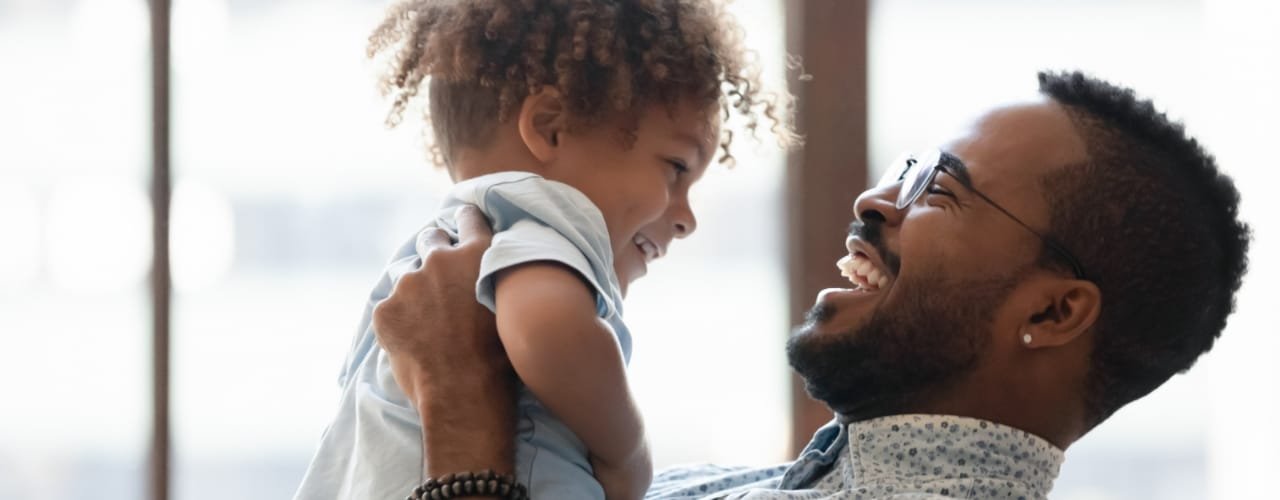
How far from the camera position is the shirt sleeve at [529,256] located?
136 centimetres

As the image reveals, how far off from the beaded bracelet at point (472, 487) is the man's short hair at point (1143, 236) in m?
0.72

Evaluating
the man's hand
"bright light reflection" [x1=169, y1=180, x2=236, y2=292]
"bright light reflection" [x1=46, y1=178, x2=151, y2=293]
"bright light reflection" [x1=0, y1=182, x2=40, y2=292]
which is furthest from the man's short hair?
"bright light reflection" [x1=0, y1=182, x2=40, y2=292]

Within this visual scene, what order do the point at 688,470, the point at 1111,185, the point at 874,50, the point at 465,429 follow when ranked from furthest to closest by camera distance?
1. the point at 874,50
2. the point at 688,470
3. the point at 1111,185
4. the point at 465,429

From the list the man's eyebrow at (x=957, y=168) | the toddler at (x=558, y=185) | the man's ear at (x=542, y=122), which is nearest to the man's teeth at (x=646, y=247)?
the toddler at (x=558, y=185)

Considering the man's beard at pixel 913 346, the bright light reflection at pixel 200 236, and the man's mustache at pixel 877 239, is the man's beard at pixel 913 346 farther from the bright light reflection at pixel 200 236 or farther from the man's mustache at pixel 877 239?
the bright light reflection at pixel 200 236

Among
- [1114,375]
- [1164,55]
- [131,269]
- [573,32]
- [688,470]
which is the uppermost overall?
[1164,55]

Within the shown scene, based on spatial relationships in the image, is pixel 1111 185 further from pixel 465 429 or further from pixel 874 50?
pixel 874 50

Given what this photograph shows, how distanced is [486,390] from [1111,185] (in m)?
0.77

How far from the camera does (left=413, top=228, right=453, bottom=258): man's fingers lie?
5.17 feet

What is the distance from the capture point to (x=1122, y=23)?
2.73 m

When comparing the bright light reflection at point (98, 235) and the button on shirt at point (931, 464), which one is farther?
the bright light reflection at point (98, 235)

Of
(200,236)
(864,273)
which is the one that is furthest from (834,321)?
(200,236)

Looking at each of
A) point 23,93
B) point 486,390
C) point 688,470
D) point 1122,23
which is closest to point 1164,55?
point 1122,23

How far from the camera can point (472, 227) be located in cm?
154
